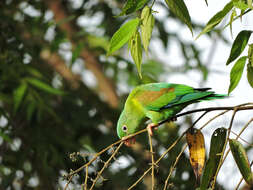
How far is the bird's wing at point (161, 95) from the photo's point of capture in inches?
79.5

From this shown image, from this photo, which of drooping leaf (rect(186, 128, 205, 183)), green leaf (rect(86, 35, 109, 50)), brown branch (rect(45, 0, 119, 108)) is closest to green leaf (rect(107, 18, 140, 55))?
drooping leaf (rect(186, 128, 205, 183))

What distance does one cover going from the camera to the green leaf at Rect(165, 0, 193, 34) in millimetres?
1331

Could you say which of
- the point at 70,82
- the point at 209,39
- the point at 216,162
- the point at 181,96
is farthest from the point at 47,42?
the point at 216,162

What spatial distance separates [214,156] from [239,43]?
47cm

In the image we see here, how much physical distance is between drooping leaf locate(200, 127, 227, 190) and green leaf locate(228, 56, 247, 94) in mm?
191

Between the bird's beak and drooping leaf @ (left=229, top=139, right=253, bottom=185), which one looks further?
the bird's beak

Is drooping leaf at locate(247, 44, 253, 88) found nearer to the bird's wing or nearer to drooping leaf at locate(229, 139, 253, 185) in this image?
drooping leaf at locate(229, 139, 253, 185)

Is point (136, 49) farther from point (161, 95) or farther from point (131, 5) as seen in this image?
point (161, 95)

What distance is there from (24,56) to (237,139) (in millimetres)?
2459

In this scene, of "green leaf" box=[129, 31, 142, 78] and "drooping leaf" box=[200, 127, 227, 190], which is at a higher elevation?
"green leaf" box=[129, 31, 142, 78]

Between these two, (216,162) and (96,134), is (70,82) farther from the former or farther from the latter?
(216,162)

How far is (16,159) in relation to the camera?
3.43 m

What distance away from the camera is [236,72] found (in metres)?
1.55

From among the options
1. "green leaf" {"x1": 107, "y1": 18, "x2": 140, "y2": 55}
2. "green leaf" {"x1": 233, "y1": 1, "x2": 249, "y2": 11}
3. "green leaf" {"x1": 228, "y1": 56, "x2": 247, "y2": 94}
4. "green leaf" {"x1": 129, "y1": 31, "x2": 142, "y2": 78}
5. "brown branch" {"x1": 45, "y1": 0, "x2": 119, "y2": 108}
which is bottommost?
"brown branch" {"x1": 45, "y1": 0, "x2": 119, "y2": 108}
